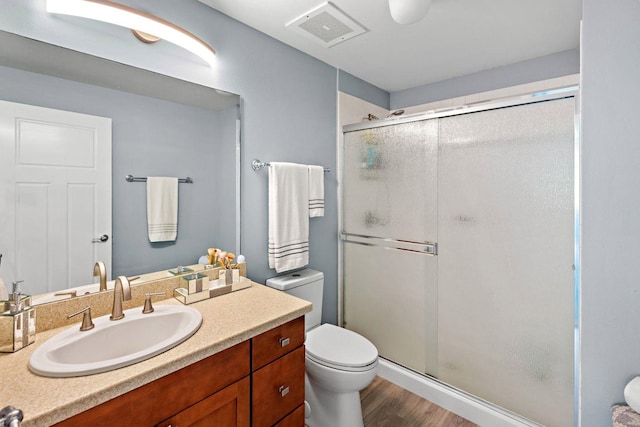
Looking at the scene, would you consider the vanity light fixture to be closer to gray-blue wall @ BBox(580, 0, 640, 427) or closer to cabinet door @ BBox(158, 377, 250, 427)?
cabinet door @ BBox(158, 377, 250, 427)

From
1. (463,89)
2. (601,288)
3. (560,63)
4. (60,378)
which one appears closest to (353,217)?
(463,89)

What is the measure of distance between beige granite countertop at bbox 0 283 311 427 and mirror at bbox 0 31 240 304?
317mm

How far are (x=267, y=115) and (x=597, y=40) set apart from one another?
1.58 metres

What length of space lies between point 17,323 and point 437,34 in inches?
94.7

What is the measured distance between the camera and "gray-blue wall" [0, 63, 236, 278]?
1160mm

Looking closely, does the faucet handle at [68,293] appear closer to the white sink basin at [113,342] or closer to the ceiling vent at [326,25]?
the white sink basin at [113,342]

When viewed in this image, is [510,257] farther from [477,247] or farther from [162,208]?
[162,208]

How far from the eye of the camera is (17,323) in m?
0.95

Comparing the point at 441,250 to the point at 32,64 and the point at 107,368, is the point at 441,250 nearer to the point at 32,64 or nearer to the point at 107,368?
the point at 107,368

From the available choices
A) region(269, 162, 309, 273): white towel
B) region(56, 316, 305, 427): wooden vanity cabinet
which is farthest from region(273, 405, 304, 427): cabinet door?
region(269, 162, 309, 273): white towel

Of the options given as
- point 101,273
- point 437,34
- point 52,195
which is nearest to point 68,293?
point 101,273

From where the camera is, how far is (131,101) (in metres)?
1.34

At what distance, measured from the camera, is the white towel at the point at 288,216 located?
1895 mm

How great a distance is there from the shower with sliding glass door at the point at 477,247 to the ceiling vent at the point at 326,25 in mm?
658
